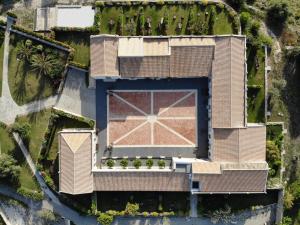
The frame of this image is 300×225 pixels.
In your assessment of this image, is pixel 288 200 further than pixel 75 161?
Yes

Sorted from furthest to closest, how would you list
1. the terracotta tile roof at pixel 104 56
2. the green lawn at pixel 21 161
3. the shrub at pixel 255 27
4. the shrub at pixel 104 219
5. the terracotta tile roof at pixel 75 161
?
the green lawn at pixel 21 161, the shrub at pixel 104 219, the shrub at pixel 255 27, the terracotta tile roof at pixel 75 161, the terracotta tile roof at pixel 104 56

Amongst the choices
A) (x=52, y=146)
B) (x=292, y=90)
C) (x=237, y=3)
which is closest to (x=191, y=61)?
→ (x=237, y=3)

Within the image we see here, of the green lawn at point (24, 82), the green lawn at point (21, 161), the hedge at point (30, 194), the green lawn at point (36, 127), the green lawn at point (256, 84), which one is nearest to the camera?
the green lawn at point (256, 84)

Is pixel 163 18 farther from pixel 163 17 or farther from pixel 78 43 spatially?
pixel 78 43

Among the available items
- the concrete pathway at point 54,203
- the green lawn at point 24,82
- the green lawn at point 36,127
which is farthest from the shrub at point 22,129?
the green lawn at point 24,82

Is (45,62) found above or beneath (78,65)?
above

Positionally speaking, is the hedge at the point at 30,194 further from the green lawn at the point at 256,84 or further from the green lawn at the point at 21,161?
the green lawn at the point at 256,84

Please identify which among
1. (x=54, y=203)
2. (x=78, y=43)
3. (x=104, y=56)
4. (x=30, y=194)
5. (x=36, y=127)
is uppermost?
(x=78, y=43)

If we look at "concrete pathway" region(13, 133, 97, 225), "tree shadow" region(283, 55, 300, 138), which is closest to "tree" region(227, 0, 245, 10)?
"tree shadow" region(283, 55, 300, 138)
